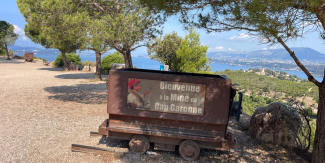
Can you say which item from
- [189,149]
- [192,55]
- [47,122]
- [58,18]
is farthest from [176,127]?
[192,55]

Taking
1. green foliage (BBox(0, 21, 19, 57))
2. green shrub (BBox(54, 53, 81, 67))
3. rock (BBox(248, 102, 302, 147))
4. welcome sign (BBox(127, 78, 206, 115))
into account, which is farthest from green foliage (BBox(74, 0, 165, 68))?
green foliage (BBox(0, 21, 19, 57))

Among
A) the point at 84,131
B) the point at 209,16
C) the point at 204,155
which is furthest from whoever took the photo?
the point at 84,131

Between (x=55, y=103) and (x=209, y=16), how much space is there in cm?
793

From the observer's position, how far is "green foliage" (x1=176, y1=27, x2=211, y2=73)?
16098mm

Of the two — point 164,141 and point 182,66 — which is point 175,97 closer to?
point 164,141

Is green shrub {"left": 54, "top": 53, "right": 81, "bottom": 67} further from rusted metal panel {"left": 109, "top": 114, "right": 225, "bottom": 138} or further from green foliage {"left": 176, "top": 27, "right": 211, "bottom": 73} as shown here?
rusted metal panel {"left": 109, "top": 114, "right": 225, "bottom": 138}

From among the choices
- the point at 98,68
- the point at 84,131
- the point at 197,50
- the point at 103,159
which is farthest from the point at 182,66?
the point at 103,159

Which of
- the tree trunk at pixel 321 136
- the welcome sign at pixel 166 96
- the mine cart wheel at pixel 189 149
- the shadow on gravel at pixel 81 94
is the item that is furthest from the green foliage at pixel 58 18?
the tree trunk at pixel 321 136

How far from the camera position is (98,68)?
17.4m

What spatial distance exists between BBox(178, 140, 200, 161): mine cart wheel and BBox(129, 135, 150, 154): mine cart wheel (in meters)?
0.84

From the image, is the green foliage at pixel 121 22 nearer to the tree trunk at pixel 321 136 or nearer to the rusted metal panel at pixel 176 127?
the rusted metal panel at pixel 176 127

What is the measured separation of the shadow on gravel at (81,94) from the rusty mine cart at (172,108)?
20.4 ft

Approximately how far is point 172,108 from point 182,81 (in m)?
0.65

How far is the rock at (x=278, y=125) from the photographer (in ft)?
19.7
